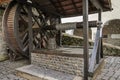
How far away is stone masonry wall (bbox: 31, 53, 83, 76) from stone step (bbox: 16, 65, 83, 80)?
0.47 ft

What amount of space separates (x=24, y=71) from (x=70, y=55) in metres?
1.46

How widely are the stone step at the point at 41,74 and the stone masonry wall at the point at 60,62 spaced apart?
14 cm

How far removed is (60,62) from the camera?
437 cm

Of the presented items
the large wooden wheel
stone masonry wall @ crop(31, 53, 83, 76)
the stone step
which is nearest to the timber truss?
the large wooden wheel

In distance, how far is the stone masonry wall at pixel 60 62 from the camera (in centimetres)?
398

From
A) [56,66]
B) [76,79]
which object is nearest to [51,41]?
[56,66]

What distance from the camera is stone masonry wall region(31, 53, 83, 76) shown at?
398 centimetres

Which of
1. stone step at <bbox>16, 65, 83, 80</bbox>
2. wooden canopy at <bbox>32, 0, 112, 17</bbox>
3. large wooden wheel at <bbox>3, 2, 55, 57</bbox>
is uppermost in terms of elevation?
wooden canopy at <bbox>32, 0, 112, 17</bbox>

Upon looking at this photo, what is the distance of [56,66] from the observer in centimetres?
447

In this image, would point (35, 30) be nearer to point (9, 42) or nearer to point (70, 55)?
point (9, 42)

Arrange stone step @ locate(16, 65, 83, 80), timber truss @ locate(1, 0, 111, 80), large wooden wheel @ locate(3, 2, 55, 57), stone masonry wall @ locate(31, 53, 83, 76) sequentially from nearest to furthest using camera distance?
stone step @ locate(16, 65, 83, 80)
stone masonry wall @ locate(31, 53, 83, 76)
timber truss @ locate(1, 0, 111, 80)
large wooden wheel @ locate(3, 2, 55, 57)

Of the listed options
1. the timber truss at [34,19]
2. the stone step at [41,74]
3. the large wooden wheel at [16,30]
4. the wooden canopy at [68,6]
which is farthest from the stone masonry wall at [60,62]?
the wooden canopy at [68,6]

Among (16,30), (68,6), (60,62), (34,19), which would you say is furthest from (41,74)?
(68,6)

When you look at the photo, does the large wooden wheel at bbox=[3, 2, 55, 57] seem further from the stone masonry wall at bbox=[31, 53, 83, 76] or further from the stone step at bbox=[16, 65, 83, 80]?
the stone step at bbox=[16, 65, 83, 80]
